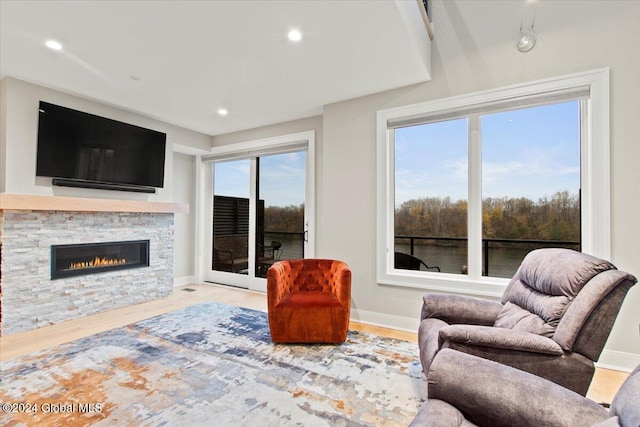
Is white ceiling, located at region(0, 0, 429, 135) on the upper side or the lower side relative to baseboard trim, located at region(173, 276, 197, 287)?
upper

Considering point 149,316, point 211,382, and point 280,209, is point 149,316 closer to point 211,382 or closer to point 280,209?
point 211,382

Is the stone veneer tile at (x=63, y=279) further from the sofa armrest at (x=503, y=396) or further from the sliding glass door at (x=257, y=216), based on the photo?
the sofa armrest at (x=503, y=396)

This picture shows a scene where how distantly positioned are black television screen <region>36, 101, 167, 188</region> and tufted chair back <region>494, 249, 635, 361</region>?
174 inches

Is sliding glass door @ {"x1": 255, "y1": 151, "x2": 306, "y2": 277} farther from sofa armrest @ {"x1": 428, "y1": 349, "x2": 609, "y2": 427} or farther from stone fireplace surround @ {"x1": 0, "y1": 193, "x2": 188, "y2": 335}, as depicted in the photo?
sofa armrest @ {"x1": 428, "y1": 349, "x2": 609, "y2": 427}

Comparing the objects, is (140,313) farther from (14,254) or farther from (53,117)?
(53,117)

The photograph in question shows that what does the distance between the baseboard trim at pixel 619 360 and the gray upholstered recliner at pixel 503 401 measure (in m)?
2.00

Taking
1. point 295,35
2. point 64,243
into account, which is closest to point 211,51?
point 295,35

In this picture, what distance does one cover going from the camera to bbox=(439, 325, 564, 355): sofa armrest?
1478mm

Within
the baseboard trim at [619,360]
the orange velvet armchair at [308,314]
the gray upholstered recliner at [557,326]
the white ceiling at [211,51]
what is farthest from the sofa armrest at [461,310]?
the white ceiling at [211,51]

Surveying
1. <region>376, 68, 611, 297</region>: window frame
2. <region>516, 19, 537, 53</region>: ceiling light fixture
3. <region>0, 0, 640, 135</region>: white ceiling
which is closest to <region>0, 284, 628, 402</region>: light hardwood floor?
<region>376, 68, 611, 297</region>: window frame

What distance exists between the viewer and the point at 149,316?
143 inches

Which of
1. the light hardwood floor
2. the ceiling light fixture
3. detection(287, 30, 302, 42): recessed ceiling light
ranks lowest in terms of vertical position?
the light hardwood floor

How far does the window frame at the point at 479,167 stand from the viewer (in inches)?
98.0

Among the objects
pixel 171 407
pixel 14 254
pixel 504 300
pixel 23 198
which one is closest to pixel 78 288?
pixel 14 254
